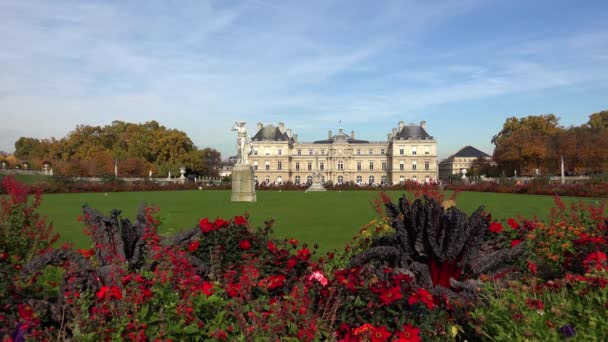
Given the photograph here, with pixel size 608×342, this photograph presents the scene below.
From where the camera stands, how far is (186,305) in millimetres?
3408

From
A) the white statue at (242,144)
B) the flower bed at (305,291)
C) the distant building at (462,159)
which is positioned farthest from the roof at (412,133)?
the flower bed at (305,291)

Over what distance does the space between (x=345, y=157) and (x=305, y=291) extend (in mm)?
88923

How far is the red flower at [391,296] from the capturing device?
3342 millimetres

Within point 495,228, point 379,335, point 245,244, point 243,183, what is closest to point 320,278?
point 379,335

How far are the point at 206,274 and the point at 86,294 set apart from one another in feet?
5.06

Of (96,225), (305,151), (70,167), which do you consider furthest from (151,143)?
(96,225)

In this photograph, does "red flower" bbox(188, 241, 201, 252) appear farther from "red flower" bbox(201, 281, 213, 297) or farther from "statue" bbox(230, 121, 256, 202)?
"statue" bbox(230, 121, 256, 202)

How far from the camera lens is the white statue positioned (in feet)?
79.3

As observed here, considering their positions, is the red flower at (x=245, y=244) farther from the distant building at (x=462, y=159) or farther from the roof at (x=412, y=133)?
the distant building at (x=462, y=159)

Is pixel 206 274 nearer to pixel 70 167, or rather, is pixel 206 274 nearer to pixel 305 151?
pixel 70 167

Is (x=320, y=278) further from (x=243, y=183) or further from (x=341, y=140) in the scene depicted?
(x=341, y=140)

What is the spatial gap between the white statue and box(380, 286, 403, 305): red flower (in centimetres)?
2087

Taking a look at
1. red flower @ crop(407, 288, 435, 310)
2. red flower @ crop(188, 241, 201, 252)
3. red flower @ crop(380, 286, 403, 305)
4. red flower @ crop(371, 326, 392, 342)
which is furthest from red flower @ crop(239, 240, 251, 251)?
red flower @ crop(371, 326, 392, 342)

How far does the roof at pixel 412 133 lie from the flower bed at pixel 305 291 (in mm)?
85481
